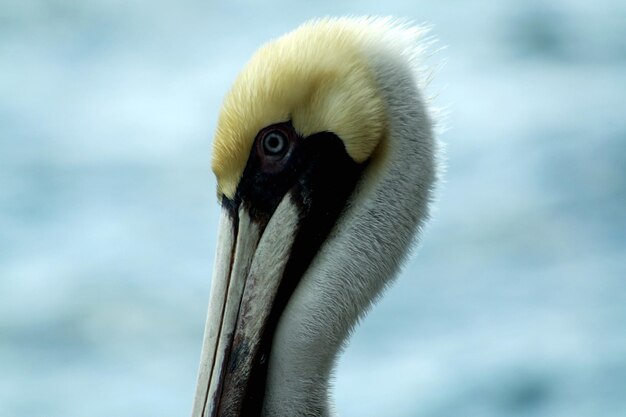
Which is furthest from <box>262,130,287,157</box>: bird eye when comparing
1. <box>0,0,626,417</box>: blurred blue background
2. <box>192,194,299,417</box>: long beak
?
<box>0,0,626,417</box>: blurred blue background

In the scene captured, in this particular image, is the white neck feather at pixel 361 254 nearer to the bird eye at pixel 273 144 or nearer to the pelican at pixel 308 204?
the pelican at pixel 308 204

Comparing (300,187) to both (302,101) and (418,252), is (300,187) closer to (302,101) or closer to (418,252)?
(302,101)

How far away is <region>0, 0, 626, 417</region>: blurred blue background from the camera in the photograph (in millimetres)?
10266

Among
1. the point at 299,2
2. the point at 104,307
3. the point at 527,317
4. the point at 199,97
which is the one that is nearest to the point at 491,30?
the point at 299,2

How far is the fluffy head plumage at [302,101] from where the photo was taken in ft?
14.7

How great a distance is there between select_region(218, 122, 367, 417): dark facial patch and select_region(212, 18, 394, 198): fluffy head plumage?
0.03m

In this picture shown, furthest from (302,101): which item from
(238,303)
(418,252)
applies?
(418,252)

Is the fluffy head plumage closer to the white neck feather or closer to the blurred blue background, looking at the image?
the white neck feather

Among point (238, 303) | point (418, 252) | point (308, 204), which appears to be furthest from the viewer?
point (418, 252)

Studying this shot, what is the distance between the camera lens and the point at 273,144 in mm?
4516

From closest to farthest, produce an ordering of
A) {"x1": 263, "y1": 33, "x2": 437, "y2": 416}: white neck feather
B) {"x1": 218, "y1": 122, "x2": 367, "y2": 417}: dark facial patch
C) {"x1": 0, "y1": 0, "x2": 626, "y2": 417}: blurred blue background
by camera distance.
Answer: {"x1": 263, "y1": 33, "x2": 437, "y2": 416}: white neck feather
{"x1": 218, "y1": 122, "x2": 367, "y2": 417}: dark facial patch
{"x1": 0, "y1": 0, "x2": 626, "y2": 417}: blurred blue background

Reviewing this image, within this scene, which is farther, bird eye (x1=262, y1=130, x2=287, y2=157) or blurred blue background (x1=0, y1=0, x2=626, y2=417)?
blurred blue background (x1=0, y1=0, x2=626, y2=417)

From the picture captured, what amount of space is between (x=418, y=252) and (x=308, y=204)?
4.90 m

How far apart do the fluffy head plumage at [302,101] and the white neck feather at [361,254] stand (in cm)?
7
